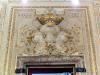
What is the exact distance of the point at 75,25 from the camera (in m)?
4.91

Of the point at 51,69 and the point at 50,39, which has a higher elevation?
the point at 50,39

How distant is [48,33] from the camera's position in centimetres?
478

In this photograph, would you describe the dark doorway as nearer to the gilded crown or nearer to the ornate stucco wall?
the ornate stucco wall

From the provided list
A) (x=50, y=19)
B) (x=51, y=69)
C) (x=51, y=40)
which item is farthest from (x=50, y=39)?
(x=51, y=69)

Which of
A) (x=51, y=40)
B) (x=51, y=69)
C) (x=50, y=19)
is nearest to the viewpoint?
(x=51, y=69)

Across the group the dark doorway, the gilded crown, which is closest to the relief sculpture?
the gilded crown

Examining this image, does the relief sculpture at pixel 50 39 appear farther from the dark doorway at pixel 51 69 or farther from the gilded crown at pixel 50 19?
the dark doorway at pixel 51 69

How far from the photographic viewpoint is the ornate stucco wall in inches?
179

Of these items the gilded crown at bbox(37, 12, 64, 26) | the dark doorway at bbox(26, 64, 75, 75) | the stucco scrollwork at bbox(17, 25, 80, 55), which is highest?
the gilded crown at bbox(37, 12, 64, 26)

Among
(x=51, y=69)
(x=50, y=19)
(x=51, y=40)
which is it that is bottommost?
(x=51, y=69)

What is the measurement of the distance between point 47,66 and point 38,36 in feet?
1.79

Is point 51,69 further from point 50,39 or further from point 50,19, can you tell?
point 50,19

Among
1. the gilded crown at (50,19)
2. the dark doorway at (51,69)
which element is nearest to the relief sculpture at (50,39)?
the gilded crown at (50,19)

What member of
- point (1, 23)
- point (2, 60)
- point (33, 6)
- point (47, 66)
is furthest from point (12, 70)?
point (33, 6)
